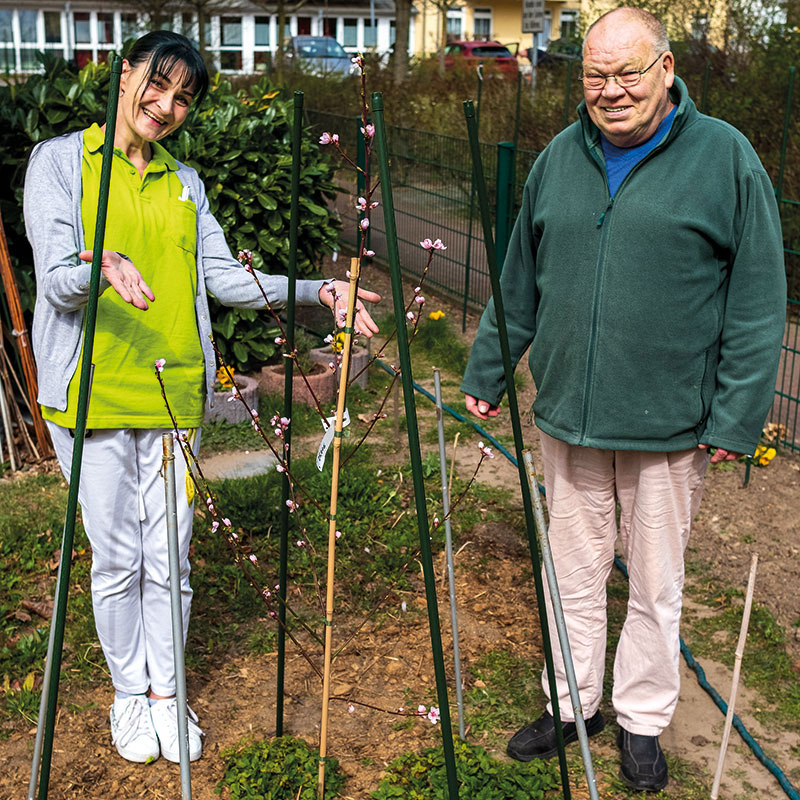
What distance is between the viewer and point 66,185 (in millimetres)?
2459

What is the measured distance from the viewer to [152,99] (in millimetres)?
2436

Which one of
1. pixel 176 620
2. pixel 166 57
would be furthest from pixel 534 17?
pixel 176 620

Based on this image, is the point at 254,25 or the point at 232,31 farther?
the point at 232,31

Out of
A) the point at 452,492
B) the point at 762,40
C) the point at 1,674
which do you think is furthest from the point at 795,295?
the point at 1,674

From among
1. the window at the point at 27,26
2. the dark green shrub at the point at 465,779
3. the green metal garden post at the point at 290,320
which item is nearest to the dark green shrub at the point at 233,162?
the green metal garden post at the point at 290,320

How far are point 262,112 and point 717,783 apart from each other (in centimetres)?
483

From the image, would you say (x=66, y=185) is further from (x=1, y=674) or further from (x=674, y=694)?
(x=674, y=694)

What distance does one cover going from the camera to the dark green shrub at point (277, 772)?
2568 mm

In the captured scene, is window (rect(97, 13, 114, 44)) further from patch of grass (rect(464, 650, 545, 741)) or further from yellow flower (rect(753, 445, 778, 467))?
patch of grass (rect(464, 650, 545, 741))

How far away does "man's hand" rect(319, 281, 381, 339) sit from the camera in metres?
2.19

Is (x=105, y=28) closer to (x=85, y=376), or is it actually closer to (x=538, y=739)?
(x=538, y=739)

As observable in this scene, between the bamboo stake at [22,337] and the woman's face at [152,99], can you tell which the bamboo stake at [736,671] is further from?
the bamboo stake at [22,337]

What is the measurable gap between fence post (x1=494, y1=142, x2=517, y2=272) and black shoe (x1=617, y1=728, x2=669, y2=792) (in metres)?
4.31

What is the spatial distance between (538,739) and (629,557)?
590 millimetres
